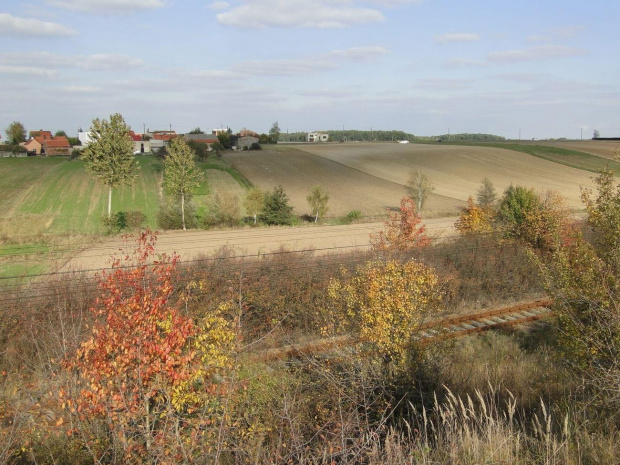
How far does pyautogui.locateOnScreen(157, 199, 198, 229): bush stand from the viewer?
44344 millimetres

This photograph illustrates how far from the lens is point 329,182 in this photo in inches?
2675

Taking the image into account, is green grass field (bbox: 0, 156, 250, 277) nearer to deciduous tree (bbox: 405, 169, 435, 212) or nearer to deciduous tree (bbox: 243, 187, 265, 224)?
deciduous tree (bbox: 243, 187, 265, 224)

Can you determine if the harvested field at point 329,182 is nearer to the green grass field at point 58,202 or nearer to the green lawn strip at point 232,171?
the green lawn strip at point 232,171

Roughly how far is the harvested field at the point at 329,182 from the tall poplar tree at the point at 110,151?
16.8 meters

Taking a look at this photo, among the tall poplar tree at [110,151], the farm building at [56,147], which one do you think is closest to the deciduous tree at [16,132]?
the farm building at [56,147]

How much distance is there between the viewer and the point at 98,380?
8.43 m

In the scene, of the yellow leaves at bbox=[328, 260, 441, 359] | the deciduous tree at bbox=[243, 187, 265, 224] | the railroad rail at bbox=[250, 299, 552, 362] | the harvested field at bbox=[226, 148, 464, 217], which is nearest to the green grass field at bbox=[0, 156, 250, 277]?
the harvested field at bbox=[226, 148, 464, 217]

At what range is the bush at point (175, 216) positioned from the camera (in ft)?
145

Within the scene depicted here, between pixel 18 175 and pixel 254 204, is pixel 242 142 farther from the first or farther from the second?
pixel 254 204

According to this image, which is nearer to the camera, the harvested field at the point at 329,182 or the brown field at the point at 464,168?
the harvested field at the point at 329,182

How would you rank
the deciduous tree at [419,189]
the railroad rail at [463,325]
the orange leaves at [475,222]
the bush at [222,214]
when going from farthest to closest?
the deciduous tree at [419,189] < the bush at [222,214] < the orange leaves at [475,222] < the railroad rail at [463,325]

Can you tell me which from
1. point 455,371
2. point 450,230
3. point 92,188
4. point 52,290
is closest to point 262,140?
point 92,188

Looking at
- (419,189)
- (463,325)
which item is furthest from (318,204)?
(463,325)

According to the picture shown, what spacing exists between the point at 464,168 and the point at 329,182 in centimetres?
2528
